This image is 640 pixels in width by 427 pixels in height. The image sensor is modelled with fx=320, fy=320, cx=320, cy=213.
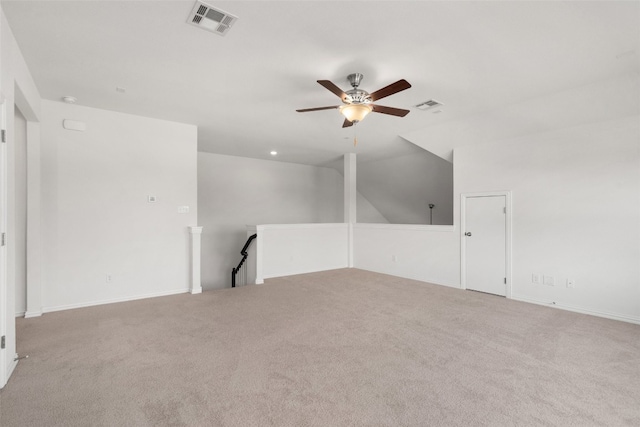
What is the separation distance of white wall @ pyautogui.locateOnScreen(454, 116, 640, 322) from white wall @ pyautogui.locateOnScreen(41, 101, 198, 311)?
194 inches

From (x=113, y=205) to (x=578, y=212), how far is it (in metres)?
6.19

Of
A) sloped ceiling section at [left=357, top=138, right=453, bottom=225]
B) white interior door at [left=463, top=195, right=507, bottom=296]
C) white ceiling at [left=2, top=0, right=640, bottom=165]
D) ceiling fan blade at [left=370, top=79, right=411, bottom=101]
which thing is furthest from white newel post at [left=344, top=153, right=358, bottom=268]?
ceiling fan blade at [left=370, top=79, right=411, bottom=101]

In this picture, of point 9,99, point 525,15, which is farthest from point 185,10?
point 525,15

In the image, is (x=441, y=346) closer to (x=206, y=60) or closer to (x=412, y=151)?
(x=206, y=60)

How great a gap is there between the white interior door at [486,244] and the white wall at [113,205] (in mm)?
4499

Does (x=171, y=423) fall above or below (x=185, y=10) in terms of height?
below

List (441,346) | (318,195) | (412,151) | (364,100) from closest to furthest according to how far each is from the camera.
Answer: (441,346) < (364,100) < (412,151) < (318,195)

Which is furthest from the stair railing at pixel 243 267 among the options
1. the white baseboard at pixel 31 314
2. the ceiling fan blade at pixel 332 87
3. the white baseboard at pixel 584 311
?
the white baseboard at pixel 584 311

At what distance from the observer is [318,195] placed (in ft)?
31.3

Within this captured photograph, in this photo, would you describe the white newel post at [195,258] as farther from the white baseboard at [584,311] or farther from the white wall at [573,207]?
the white baseboard at [584,311]

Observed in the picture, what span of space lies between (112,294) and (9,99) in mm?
2833

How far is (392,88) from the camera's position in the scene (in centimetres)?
291

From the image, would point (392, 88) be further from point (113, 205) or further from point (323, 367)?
point (113, 205)

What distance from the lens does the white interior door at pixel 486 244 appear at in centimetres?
486
